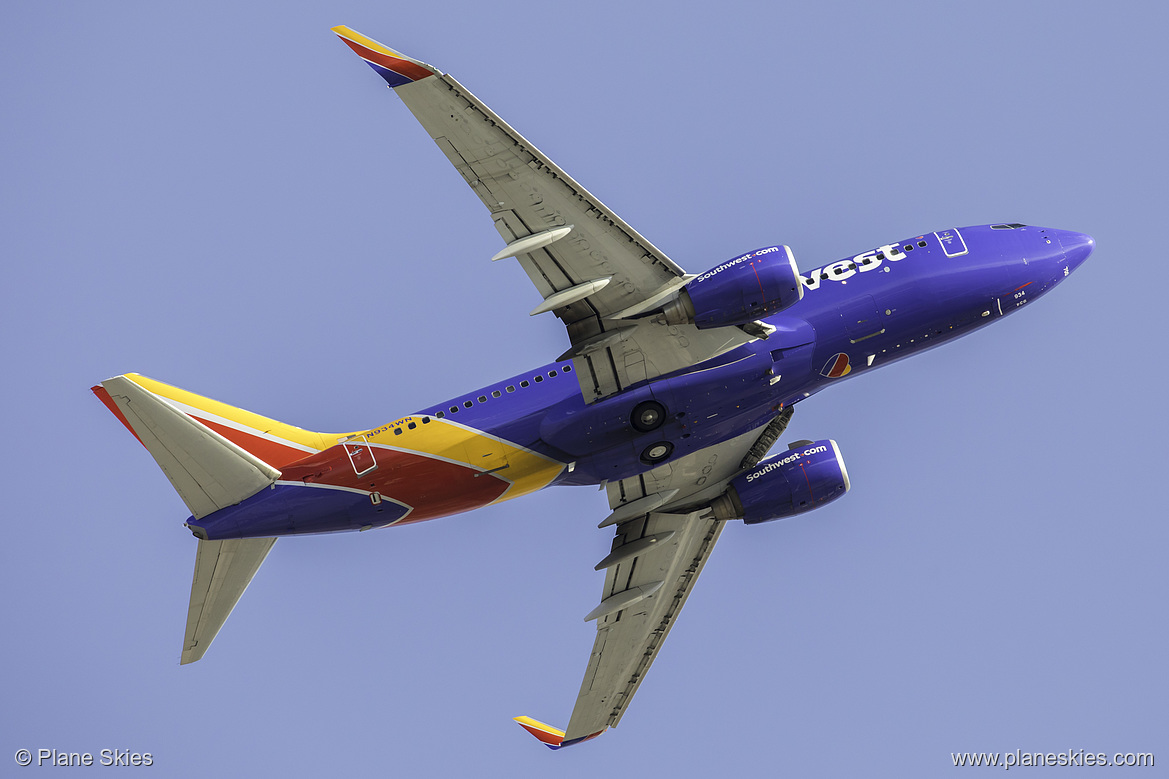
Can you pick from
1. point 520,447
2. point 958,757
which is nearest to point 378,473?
point 520,447

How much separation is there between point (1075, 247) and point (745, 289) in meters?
11.9

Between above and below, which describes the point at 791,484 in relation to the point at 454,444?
below

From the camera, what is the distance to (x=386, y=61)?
25516mm

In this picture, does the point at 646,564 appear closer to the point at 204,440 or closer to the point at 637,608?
the point at 637,608

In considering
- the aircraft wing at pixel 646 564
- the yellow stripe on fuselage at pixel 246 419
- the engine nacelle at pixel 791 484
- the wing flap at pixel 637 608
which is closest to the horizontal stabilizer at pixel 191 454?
the yellow stripe on fuselage at pixel 246 419

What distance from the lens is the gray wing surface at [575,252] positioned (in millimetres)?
26836

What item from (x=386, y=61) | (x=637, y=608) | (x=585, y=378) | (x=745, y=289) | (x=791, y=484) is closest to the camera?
(x=386, y=61)

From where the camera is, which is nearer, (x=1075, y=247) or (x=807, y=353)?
(x=807, y=353)

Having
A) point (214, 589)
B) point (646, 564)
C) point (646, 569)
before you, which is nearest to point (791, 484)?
point (646, 564)

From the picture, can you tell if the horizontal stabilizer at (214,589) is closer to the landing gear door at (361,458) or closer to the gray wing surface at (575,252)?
the landing gear door at (361,458)

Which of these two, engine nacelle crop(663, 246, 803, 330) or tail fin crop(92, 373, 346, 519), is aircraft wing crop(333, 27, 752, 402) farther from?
tail fin crop(92, 373, 346, 519)

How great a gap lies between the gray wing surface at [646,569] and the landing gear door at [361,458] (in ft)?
28.6

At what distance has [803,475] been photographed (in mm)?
35719

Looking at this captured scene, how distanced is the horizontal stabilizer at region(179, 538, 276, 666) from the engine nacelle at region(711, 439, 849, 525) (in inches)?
560
